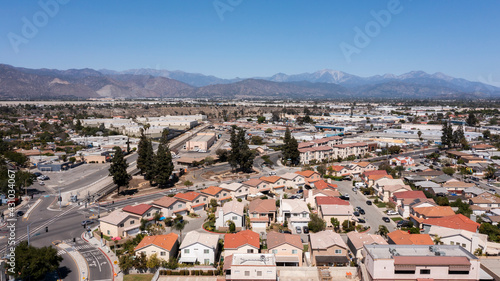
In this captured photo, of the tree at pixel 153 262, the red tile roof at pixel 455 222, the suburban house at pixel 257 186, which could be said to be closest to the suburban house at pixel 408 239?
the red tile roof at pixel 455 222

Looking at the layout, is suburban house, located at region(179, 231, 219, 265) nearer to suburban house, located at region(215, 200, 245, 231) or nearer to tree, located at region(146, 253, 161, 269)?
tree, located at region(146, 253, 161, 269)

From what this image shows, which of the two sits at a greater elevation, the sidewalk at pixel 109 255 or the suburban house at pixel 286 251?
the suburban house at pixel 286 251

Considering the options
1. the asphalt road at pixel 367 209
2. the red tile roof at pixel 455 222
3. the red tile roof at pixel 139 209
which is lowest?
the asphalt road at pixel 367 209

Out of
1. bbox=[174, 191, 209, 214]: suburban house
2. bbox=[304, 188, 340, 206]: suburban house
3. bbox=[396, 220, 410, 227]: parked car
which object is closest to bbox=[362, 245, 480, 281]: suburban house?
bbox=[396, 220, 410, 227]: parked car

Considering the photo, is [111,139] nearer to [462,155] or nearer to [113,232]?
[113,232]

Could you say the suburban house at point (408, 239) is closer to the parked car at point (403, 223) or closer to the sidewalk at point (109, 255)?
the parked car at point (403, 223)

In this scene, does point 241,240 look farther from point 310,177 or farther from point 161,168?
point 310,177
